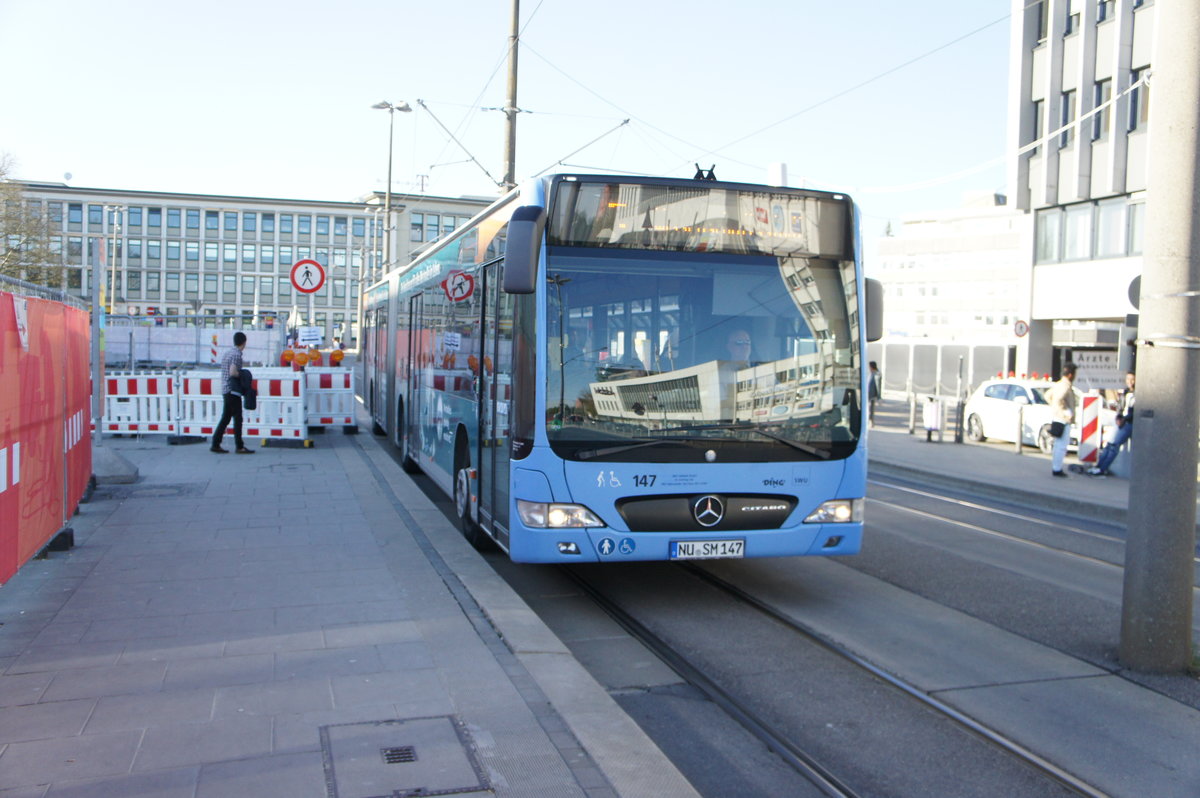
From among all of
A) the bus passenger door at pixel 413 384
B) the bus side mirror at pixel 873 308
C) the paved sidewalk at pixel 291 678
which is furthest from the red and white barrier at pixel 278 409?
the bus side mirror at pixel 873 308

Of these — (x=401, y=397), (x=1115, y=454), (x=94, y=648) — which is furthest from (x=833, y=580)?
(x=1115, y=454)

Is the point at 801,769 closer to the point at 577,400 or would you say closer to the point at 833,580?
the point at 577,400

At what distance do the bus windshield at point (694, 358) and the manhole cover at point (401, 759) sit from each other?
2.63m

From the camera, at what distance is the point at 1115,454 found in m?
17.3

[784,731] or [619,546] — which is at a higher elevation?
[619,546]

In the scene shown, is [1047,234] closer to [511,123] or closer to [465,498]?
[511,123]

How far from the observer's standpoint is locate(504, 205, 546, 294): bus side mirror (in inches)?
259

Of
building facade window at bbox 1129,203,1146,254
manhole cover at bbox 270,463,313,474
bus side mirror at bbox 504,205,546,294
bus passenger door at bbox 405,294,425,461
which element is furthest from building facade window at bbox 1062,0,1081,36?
bus side mirror at bbox 504,205,546,294

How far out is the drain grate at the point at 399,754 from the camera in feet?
14.0

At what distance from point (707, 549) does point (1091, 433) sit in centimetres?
1306

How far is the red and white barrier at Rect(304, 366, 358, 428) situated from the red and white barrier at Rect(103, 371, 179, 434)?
98.4 inches

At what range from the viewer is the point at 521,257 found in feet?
21.6

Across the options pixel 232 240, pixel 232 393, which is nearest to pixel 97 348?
pixel 232 393

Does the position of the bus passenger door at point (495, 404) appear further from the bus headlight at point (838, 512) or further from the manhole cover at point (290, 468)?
the manhole cover at point (290, 468)
